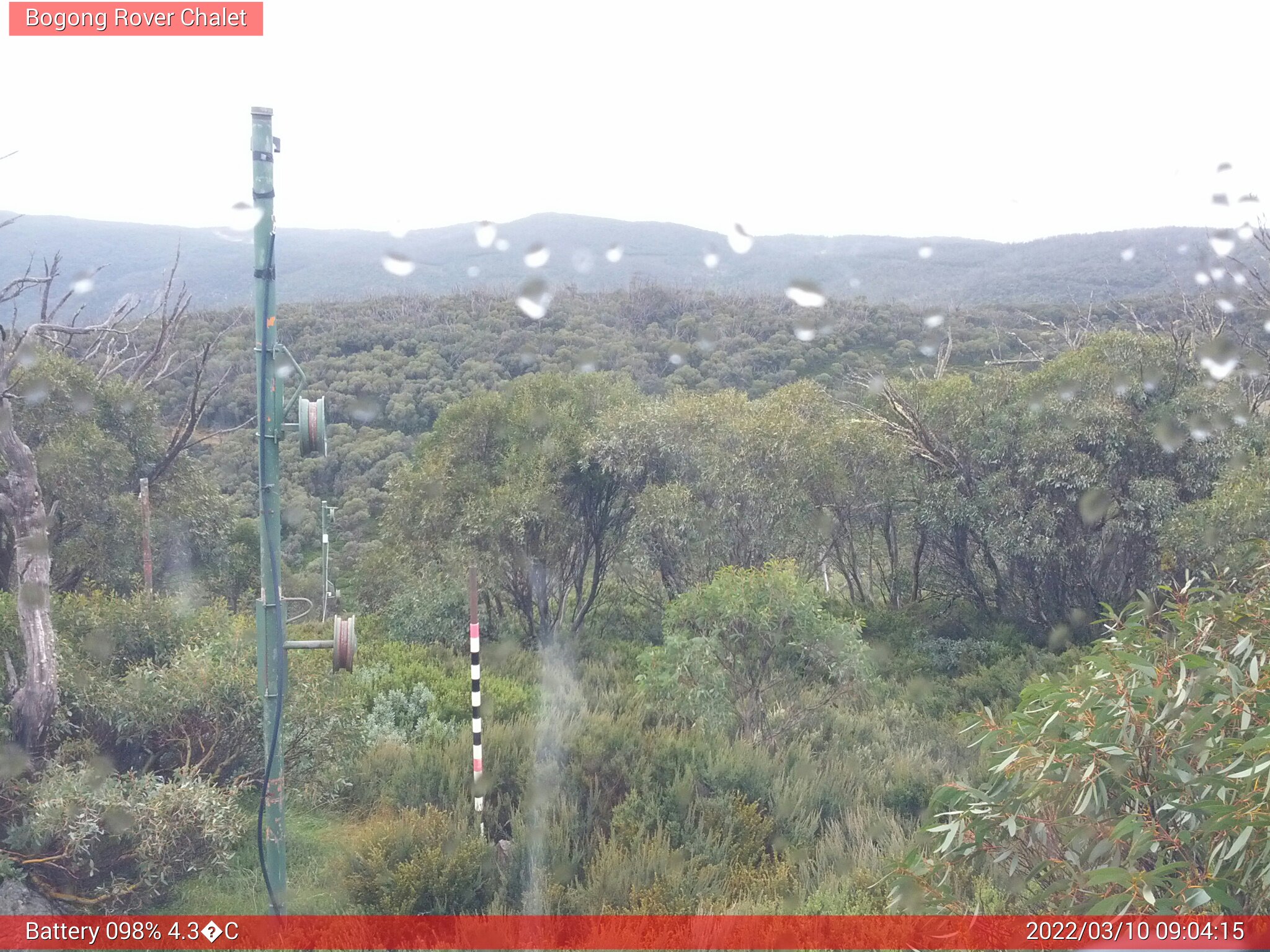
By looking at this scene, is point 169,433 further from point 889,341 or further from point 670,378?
point 889,341

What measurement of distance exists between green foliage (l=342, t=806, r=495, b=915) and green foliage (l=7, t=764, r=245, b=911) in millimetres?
955

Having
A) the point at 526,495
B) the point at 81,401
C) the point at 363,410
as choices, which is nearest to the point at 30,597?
the point at 81,401

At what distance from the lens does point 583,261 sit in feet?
147

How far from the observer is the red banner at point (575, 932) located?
3.35m

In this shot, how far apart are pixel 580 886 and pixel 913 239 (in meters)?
58.7

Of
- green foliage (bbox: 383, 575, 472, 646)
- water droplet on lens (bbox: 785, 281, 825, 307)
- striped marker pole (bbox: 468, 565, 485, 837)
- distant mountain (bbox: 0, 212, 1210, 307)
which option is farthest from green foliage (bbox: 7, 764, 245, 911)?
water droplet on lens (bbox: 785, 281, 825, 307)

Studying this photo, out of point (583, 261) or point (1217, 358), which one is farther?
point (583, 261)

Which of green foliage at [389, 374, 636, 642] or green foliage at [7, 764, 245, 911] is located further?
A: green foliage at [389, 374, 636, 642]

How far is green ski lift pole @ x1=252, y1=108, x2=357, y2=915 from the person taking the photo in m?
4.44

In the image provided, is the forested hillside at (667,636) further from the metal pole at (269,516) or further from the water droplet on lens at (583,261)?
the water droplet on lens at (583,261)

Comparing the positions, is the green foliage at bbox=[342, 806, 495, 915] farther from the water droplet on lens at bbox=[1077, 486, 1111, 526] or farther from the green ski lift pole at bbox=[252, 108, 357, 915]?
the water droplet on lens at bbox=[1077, 486, 1111, 526]

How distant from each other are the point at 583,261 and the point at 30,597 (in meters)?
40.5

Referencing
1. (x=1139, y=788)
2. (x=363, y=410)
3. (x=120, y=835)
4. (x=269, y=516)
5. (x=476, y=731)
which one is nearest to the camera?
(x=1139, y=788)

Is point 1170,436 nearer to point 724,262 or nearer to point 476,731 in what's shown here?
point 476,731
